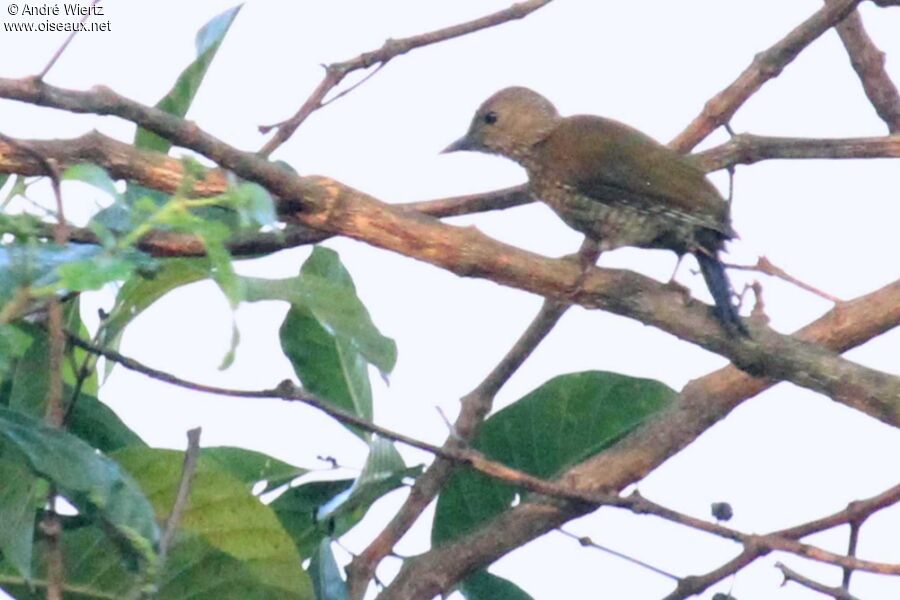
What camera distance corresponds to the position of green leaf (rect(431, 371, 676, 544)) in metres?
2.07

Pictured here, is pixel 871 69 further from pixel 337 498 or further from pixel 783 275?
pixel 337 498

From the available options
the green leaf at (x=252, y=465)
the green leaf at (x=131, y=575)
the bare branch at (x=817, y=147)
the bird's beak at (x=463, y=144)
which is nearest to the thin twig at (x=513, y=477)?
the green leaf at (x=131, y=575)

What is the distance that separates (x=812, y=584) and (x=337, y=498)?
26.4 inches

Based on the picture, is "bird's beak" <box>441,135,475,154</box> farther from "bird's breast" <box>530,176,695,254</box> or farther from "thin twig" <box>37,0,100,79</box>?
"thin twig" <box>37,0,100,79</box>

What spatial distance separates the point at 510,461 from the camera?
2.09m

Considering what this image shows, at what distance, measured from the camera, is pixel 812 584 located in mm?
1479

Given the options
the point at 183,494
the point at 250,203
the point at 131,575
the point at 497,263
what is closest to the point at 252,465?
the point at 131,575

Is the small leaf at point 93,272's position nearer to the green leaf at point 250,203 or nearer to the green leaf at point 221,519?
the green leaf at point 250,203

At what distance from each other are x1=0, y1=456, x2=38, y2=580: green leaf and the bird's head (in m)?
1.71

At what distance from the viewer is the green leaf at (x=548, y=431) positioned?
2.07 m

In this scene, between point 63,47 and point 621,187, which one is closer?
point 63,47

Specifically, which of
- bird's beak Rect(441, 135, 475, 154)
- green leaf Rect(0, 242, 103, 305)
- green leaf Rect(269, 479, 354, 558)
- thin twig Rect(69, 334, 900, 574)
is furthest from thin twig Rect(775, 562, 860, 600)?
bird's beak Rect(441, 135, 475, 154)

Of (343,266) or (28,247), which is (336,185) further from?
(28,247)

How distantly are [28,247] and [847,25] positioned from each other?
1.91m
